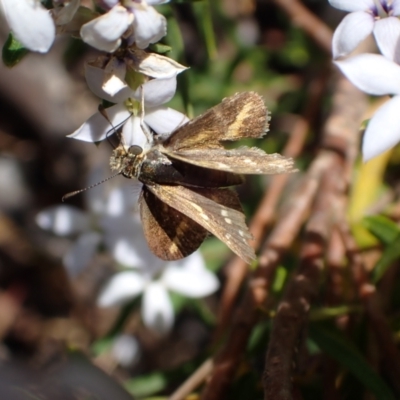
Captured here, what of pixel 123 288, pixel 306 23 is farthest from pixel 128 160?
pixel 306 23

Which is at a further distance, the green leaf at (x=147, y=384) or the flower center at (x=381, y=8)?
the green leaf at (x=147, y=384)

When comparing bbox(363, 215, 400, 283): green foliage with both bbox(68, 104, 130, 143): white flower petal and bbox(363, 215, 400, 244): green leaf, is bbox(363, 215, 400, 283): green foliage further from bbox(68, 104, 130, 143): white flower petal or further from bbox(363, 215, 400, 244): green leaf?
bbox(68, 104, 130, 143): white flower petal

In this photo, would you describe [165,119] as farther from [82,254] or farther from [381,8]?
[82,254]

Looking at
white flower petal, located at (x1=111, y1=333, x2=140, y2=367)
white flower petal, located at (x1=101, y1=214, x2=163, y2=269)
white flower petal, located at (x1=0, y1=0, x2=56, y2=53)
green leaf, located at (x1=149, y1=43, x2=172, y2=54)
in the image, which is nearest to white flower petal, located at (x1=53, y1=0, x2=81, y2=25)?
white flower petal, located at (x1=0, y1=0, x2=56, y2=53)

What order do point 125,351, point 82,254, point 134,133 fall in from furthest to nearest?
point 125,351 < point 82,254 < point 134,133

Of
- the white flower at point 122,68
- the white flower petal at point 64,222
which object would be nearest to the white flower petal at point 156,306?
the white flower petal at point 64,222

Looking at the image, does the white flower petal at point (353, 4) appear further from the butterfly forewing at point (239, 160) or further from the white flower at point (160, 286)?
the white flower at point (160, 286)
